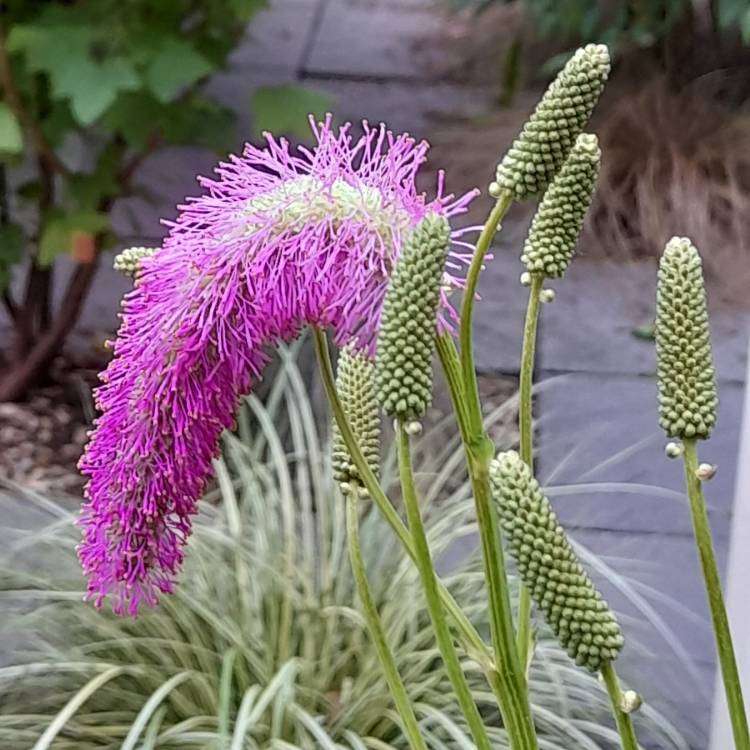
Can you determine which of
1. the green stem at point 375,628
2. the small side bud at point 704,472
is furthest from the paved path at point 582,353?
the small side bud at point 704,472

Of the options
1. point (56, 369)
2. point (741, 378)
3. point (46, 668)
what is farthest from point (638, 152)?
point (46, 668)

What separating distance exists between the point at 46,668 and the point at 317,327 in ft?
3.31

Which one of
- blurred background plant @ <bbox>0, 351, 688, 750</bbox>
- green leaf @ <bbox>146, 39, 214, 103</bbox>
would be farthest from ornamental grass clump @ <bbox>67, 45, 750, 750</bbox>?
green leaf @ <bbox>146, 39, 214, 103</bbox>

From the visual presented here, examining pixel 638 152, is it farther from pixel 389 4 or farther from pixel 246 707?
pixel 246 707

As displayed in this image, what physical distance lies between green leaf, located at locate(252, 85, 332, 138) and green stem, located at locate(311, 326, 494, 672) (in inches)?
58.9

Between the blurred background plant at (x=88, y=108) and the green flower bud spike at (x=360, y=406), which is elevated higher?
the blurred background plant at (x=88, y=108)

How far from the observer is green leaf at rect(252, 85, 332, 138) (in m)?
2.20

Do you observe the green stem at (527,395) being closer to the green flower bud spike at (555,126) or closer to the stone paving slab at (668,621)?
the green flower bud spike at (555,126)

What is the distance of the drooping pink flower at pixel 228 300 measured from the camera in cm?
67

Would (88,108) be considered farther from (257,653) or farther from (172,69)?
(257,653)

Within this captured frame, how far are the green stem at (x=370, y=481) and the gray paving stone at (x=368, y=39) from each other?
11.3ft

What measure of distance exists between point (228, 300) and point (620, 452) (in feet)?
5.63

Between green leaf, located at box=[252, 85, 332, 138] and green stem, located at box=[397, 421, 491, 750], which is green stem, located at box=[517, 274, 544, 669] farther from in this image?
green leaf, located at box=[252, 85, 332, 138]

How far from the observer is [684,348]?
706mm
